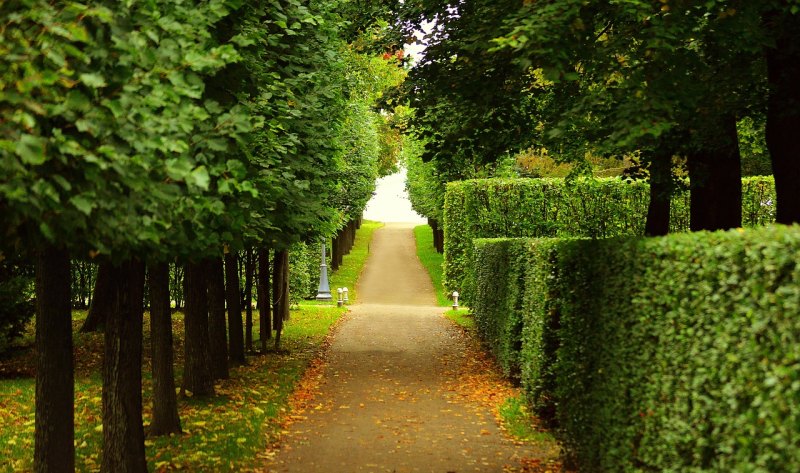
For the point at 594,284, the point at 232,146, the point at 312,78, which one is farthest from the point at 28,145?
the point at 312,78

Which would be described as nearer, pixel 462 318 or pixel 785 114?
pixel 785 114

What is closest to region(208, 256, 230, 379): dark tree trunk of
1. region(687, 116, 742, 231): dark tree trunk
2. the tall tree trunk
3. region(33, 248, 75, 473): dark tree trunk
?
the tall tree trunk

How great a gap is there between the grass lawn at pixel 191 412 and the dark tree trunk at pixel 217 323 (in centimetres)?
35

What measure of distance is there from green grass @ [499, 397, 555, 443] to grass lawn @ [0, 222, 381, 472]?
3.26m

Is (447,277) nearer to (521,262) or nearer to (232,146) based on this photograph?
(521,262)

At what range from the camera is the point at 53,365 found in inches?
327

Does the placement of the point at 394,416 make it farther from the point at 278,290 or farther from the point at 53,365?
the point at 278,290

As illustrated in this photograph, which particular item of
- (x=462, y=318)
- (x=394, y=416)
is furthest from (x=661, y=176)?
(x=462, y=318)

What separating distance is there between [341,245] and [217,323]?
41.0m

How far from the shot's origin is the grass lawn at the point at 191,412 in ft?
34.3

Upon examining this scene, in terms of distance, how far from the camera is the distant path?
10586 mm

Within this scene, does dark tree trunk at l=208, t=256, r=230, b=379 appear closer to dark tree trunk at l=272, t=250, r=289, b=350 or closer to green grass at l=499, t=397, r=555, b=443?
dark tree trunk at l=272, t=250, r=289, b=350

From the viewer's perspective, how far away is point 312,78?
15.7 m

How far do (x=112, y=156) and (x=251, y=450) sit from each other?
20.0 feet
